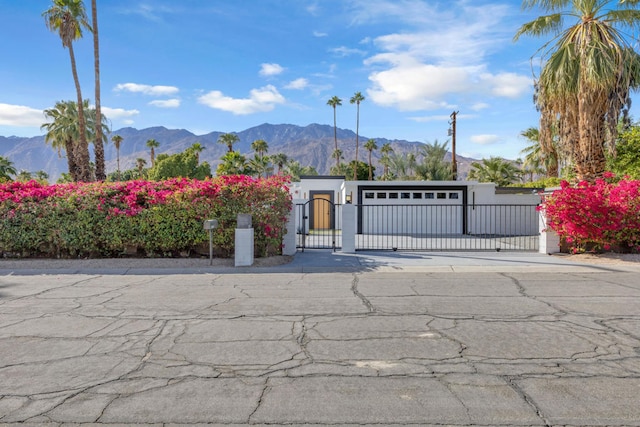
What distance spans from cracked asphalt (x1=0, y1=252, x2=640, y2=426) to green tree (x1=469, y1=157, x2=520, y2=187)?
111 ft

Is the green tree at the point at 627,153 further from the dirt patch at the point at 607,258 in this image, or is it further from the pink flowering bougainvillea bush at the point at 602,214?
the dirt patch at the point at 607,258

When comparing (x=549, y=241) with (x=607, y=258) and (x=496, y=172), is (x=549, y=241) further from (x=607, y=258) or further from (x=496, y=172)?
(x=496, y=172)

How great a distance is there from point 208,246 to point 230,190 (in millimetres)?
1679

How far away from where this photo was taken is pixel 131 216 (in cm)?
1155

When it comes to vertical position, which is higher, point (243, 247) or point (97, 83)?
point (97, 83)

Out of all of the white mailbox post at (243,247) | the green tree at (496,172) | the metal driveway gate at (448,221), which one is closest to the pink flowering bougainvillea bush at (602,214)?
the white mailbox post at (243,247)

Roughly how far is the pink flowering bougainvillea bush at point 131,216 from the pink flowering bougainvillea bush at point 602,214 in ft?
A: 27.1

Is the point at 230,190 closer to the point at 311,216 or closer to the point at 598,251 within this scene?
the point at 598,251

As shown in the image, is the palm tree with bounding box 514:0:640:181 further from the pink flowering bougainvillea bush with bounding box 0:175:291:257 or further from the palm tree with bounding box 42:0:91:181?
the palm tree with bounding box 42:0:91:181

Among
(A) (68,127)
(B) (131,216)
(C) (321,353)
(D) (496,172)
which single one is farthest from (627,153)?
(A) (68,127)

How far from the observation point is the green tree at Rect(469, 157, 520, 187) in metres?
41.0

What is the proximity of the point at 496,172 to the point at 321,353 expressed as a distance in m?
40.3

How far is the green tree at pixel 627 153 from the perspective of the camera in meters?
22.3

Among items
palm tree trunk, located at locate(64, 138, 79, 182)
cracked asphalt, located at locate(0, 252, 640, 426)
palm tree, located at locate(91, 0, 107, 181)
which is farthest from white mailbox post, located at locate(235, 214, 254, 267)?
palm tree trunk, located at locate(64, 138, 79, 182)
